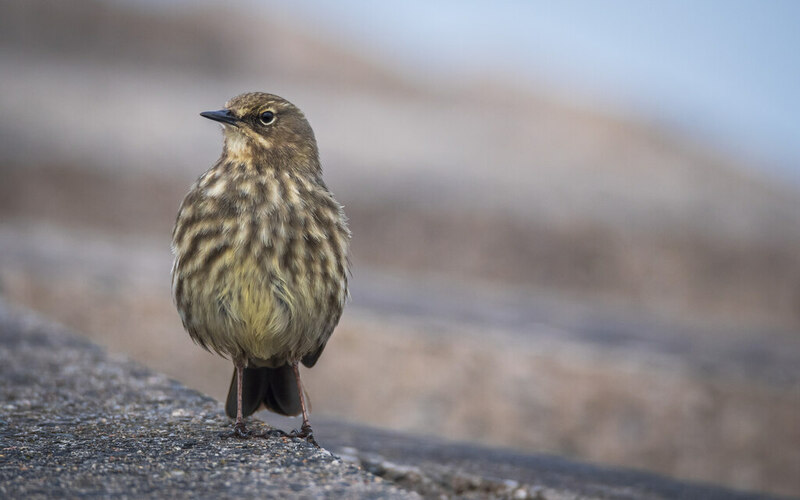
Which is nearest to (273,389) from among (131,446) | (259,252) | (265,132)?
(259,252)

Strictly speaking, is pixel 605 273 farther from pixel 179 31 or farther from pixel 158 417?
pixel 179 31

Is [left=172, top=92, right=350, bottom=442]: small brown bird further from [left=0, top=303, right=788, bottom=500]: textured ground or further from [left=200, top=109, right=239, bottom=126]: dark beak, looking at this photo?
[left=0, top=303, right=788, bottom=500]: textured ground

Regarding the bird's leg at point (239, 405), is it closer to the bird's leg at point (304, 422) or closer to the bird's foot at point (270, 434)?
the bird's foot at point (270, 434)

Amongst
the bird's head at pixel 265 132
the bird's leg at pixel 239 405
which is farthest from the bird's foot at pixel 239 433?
the bird's head at pixel 265 132

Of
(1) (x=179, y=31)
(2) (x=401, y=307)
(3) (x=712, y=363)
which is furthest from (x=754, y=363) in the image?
(1) (x=179, y=31)

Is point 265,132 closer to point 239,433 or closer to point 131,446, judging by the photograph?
point 239,433

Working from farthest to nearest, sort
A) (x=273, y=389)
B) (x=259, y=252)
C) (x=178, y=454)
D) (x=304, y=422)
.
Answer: (x=273, y=389) < (x=304, y=422) < (x=259, y=252) < (x=178, y=454)
